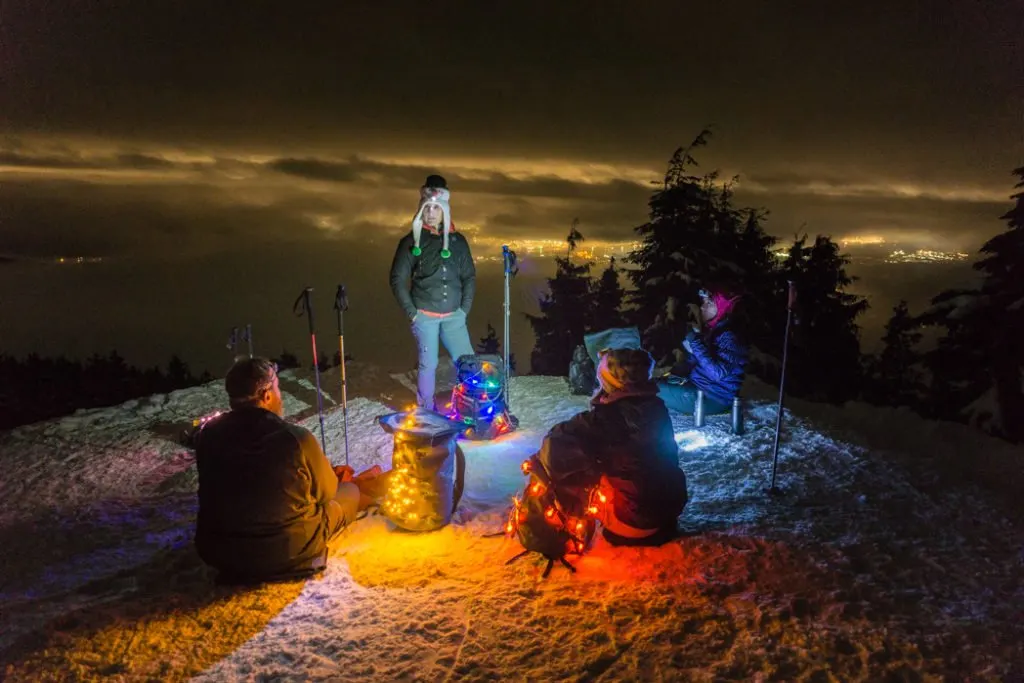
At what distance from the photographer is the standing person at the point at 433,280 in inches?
296

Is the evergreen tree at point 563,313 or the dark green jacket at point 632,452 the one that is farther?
the evergreen tree at point 563,313

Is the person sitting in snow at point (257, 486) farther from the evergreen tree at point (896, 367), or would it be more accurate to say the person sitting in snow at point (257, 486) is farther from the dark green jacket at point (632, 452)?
the evergreen tree at point (896, 367)

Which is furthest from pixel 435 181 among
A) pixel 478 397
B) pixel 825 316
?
pixel 825 316

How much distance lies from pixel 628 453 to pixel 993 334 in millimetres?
14952

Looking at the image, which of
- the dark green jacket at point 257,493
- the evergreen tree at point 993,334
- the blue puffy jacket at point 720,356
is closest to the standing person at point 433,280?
the blue puffy jacket at point 720,356

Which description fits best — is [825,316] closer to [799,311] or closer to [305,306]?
[799,311]

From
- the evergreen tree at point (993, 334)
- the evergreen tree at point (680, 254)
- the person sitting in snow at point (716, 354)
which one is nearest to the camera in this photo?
the person sitting in snow at point (716, 354)

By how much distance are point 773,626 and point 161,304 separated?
27.6 m

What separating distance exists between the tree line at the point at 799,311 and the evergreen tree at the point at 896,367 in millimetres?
74

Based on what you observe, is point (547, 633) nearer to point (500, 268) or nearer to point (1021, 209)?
point (500, 268)

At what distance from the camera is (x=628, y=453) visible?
427 centimetres

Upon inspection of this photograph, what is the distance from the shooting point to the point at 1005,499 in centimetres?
541

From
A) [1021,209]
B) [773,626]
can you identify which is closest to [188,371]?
[773,626]

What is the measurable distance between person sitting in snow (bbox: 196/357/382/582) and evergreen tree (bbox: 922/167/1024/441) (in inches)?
643
